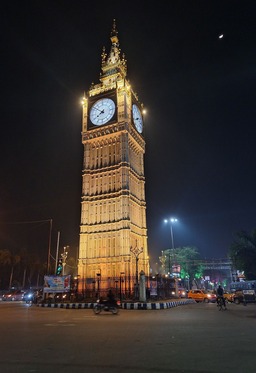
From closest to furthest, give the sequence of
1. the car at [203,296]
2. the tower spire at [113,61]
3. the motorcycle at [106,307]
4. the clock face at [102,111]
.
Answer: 1. the motorcycle at [106,307]
2. the car at [203,296]
3. the clock face at [102,111]
4. the tower spire at [113,61]

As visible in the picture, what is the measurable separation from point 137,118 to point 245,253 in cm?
3229

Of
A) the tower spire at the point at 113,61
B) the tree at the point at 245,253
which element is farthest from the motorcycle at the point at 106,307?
the tower spire at the point at 113,61

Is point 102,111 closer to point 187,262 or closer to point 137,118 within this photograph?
point 137,118

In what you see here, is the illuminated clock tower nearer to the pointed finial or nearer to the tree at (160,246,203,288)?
the pointed finial

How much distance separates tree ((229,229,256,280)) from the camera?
49250mm

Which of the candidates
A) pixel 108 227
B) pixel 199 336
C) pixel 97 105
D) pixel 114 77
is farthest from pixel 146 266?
pixel 199 336

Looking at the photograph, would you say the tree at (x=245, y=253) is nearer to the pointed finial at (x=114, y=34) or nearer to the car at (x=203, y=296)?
the car at (x=203, y=296)

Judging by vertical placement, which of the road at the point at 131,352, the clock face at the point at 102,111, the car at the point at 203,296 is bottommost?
the road at the point at 131,352

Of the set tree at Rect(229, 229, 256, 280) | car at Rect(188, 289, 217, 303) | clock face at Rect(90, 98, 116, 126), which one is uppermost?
clock face at Rect(90, 98, 116, 126)

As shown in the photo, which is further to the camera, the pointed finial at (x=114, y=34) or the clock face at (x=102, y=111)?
the pointed finial at (x=114, y=34)

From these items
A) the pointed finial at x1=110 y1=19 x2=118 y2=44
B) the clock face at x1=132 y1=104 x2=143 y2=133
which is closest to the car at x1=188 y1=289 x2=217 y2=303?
the clock face at x1=132 y1=104 x2=143 y2=133

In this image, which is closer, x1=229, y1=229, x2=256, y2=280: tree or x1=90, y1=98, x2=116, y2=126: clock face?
x1=229, y1=229, x2=256, y2=280: tree

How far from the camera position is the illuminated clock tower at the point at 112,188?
48.4 metres

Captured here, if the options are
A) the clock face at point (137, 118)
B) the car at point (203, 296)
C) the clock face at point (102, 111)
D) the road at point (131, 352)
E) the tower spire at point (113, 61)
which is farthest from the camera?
the tower spire at point (113, 61)
